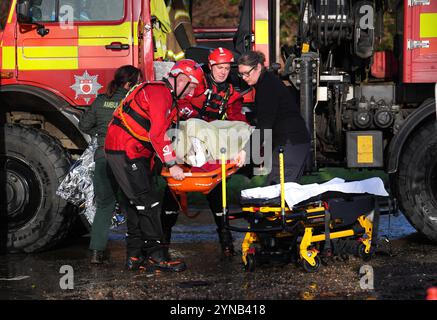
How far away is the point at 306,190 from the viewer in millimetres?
7523

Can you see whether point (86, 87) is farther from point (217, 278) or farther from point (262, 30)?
point (217, 278)

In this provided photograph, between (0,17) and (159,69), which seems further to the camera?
(0,17)

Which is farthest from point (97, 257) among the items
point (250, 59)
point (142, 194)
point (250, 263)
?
point (250, 59)

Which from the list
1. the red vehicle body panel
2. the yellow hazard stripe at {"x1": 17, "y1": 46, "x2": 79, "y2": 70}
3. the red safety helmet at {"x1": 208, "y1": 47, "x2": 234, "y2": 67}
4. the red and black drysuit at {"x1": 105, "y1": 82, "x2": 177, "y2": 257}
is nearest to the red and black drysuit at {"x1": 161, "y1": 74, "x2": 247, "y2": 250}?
the red safety helmet at {"x1": 208, "y1": 47, "x2": 234, "y2": 67}

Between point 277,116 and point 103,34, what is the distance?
5.54ft

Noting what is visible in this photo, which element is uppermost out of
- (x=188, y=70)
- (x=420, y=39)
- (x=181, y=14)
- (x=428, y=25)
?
(x=181, y=14)

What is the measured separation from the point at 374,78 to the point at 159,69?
6.37ft

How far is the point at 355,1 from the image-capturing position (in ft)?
29.0

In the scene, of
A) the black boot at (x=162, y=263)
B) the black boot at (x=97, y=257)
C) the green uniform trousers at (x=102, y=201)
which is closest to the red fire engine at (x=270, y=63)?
the green uniform trousers at (x=102, y=201)

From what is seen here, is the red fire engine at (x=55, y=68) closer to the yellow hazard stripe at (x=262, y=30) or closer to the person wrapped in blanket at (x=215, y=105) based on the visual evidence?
the yellow hazard stripe at (x=262, y=30)

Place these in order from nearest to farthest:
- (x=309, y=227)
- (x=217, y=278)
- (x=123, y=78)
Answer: (x=217, y=278), (x=309, y=227), (x=123, y=78)
